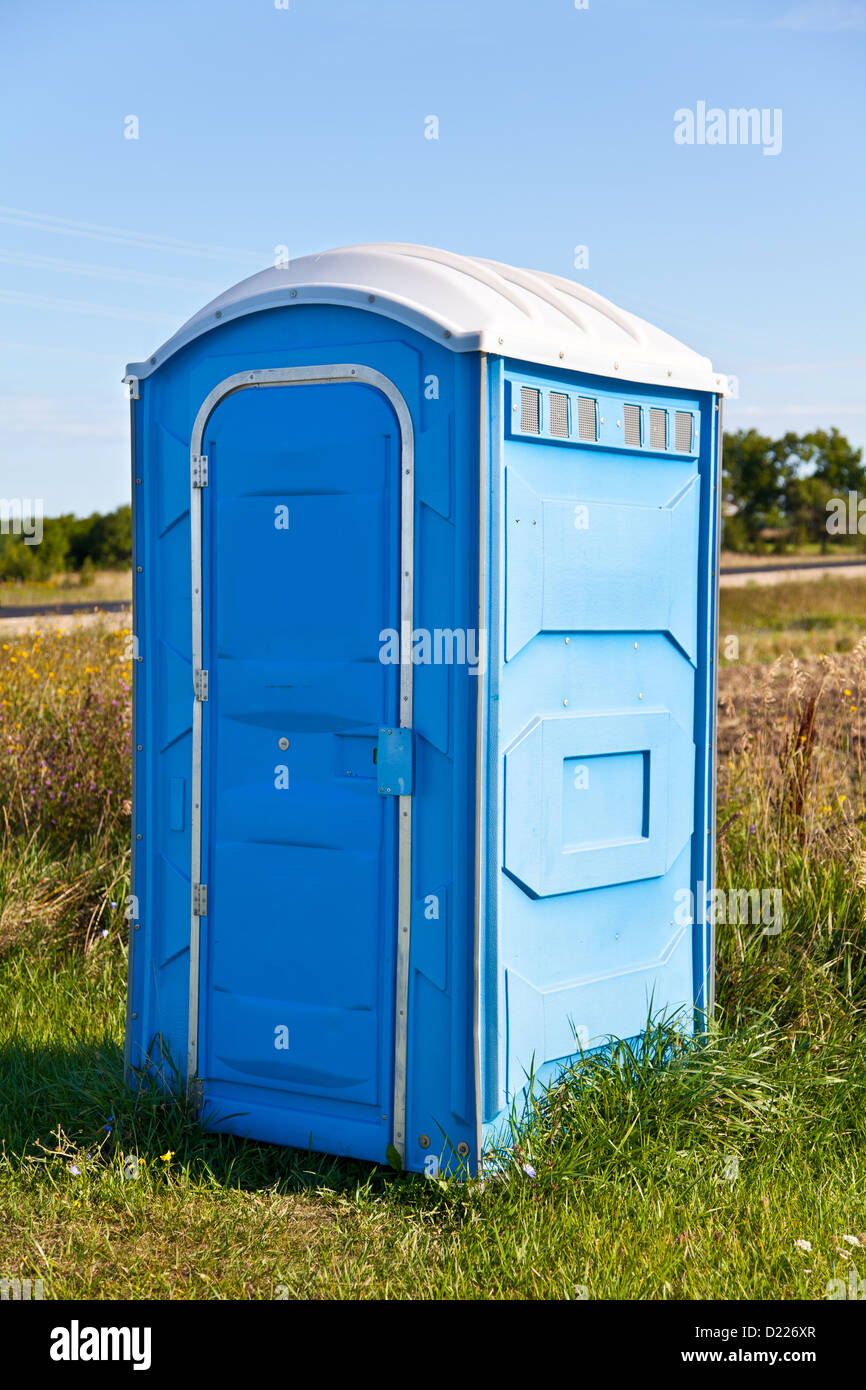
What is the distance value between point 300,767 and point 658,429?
5.24 feet

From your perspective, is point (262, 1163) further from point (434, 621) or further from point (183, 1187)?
point (434, 621)

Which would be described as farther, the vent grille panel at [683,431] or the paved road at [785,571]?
the paved road at [785,571]

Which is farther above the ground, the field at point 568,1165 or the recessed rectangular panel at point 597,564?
the recessed rectangular panel at point 597,564

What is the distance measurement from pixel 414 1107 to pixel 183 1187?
71cm

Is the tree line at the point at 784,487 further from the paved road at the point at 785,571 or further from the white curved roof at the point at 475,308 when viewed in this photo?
the white curved roof at the point at 475,308

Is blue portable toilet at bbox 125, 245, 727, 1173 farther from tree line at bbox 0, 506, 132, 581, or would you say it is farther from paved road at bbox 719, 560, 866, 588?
tree line at bbox 0, 506, 132, 581

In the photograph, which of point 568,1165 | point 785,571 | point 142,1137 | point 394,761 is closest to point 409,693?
point 394,761

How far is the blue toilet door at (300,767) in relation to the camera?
3.76 m

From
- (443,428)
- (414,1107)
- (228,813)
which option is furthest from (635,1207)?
(443,428)

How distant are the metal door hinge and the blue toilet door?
0.21ft

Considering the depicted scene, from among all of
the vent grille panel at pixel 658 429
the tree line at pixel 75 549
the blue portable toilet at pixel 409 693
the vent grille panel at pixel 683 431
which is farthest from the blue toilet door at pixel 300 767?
the tree line at pixel 75 549

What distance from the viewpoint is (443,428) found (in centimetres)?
359

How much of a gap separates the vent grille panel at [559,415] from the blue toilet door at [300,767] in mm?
478

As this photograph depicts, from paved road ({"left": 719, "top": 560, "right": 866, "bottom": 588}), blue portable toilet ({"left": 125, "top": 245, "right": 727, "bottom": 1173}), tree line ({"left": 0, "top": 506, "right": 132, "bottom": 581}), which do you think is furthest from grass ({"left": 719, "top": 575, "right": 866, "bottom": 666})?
tree line ({"left": 0, "top": 506, "right": 132, "bottom": 581})
